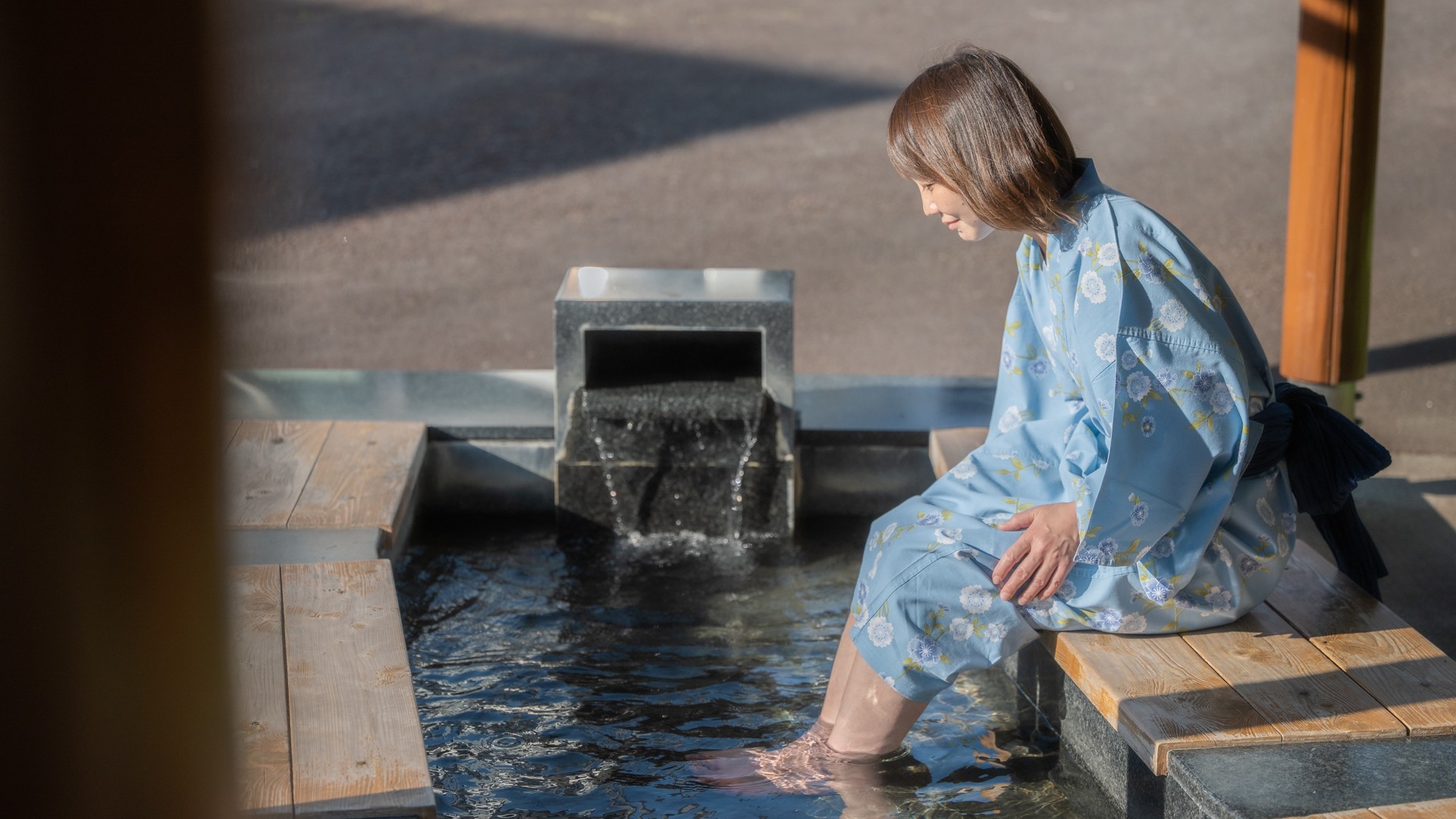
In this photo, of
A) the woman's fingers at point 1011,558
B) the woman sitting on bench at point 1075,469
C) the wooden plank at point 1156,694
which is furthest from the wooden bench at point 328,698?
the wooden plank at point 1156,694

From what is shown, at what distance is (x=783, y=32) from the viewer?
13281 millimetres

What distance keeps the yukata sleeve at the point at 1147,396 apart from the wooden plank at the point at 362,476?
6.56 ft

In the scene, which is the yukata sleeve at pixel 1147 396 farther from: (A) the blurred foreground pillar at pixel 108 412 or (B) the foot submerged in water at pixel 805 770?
(A) the blurred foreground pillar at pixel 108 412

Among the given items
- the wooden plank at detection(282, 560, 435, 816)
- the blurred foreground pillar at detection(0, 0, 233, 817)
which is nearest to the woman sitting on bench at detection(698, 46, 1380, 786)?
the wooden plank at detection(282, 560, 435, 816)

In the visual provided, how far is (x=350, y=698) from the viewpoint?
250cm

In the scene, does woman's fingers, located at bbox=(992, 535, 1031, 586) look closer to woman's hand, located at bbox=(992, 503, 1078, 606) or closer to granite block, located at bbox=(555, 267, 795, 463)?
woman's hand, located at bbox=(992, 503, 1078, 606)

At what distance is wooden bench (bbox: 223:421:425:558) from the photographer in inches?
146

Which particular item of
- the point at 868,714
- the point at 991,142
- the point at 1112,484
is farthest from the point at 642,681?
the point at 991,142

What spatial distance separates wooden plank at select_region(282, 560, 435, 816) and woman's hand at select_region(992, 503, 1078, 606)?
1135 mm

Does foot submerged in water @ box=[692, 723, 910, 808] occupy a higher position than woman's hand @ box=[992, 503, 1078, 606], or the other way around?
woman's hand @ box=[992, 503, 1078, 606]

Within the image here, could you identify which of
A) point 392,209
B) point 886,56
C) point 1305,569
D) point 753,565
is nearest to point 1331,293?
point 1305,569

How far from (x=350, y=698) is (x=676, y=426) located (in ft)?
6.29

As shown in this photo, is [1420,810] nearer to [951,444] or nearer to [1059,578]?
[1059,578]

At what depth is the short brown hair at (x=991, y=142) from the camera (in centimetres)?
255
